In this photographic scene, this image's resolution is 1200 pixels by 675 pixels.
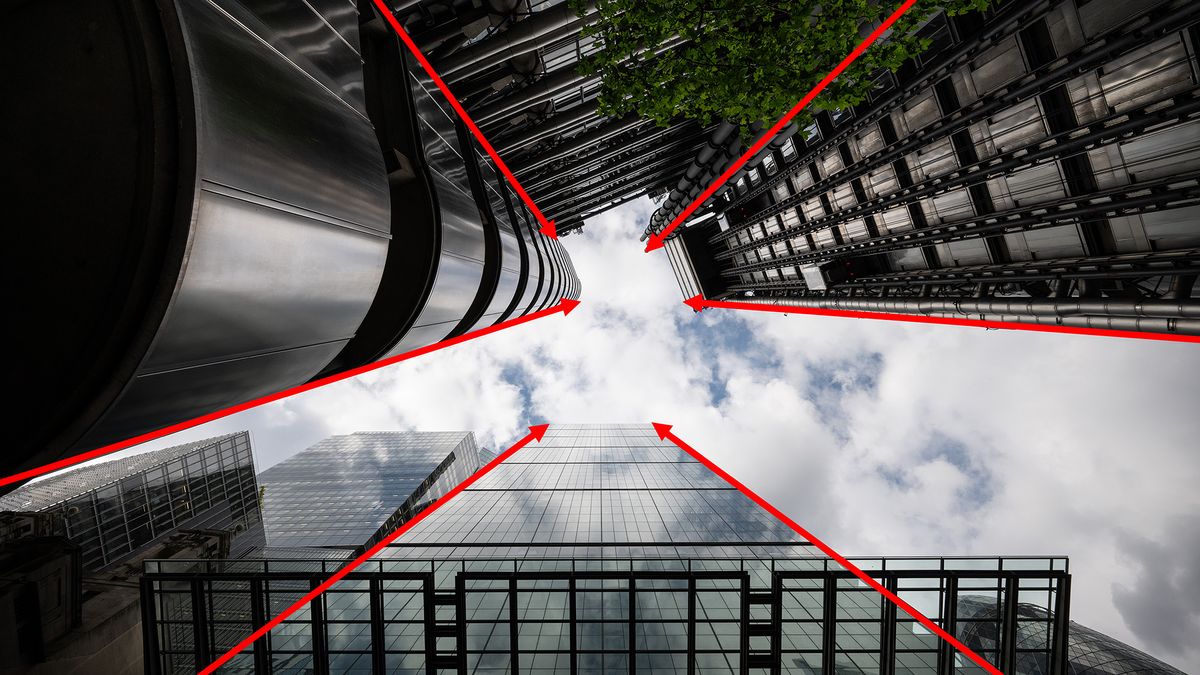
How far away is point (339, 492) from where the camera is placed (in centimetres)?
7531

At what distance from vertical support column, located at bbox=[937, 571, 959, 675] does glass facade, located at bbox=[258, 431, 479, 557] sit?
6212 centimetres

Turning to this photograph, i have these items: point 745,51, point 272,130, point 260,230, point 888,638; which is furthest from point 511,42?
point 888,638

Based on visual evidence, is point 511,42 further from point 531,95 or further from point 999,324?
point 999,324

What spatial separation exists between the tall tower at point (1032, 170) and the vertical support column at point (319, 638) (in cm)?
1942

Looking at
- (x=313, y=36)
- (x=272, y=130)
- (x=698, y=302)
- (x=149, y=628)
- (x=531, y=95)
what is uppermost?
(x=531, y=95)

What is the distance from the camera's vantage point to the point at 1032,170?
1633 cm

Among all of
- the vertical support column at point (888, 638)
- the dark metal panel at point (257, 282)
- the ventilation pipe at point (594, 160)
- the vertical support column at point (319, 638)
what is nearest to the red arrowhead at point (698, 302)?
the ventilation pipe at point (594, 160)

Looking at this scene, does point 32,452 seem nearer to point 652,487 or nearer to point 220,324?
point 220,324

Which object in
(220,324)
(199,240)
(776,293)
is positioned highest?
(776,293)

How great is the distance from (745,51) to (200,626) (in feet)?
71.3

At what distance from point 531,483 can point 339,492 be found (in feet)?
198

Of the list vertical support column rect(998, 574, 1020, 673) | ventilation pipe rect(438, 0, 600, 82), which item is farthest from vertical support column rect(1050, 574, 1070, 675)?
ventilation pipe rect(438, 0, 600, 82)

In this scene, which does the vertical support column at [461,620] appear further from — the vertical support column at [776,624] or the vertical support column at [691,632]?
the vertical support column at [776,624]

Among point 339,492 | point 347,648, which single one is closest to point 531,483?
point 347,648
